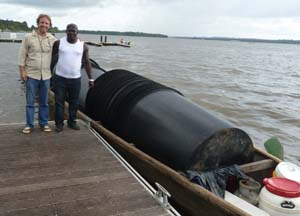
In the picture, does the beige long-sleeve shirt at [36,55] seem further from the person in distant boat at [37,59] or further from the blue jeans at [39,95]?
the blue jeans at [39,95]

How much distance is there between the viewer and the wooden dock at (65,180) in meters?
4.09

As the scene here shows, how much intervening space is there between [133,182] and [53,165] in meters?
1.23

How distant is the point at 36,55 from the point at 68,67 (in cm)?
55

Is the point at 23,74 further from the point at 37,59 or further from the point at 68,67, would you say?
the point at 68,67

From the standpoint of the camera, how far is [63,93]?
21.2 feet

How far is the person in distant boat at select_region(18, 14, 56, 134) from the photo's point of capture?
6.02m

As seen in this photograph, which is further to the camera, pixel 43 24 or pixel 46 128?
pixel 46 128

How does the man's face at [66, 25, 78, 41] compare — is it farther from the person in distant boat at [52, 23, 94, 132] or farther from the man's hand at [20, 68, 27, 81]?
the man's hand at [20, 68, 27, 81]

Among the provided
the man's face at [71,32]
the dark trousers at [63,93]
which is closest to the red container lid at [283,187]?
the dark trousers at [63,93]

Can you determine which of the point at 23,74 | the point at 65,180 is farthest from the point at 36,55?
the point at 65,180

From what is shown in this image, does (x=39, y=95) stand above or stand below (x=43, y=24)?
below

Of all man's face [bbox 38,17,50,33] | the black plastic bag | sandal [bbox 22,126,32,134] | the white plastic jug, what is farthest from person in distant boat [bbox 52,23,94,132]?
the white plastic jug

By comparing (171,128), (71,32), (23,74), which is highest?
(71,32)

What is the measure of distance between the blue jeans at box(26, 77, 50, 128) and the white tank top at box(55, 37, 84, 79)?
358 mm
